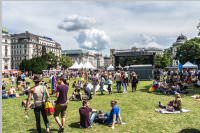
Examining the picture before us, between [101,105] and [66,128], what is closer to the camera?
[66,128]

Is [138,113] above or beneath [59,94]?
beneath

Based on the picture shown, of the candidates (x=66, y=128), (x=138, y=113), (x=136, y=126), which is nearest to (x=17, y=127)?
(x=66, y=128)

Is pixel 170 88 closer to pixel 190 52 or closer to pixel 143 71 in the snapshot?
pixel 143 71

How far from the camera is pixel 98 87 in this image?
22953mm

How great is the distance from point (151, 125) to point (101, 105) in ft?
16.7

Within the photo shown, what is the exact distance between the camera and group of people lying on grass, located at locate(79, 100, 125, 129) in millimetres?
11289

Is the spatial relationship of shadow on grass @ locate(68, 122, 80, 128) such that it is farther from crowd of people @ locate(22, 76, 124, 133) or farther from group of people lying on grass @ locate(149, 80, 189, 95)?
group of people lying on grass @ locate(149, 80, 189, 95)

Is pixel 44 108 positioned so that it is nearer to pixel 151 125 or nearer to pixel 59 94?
pixel 59 94

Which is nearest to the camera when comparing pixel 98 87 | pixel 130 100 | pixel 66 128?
pixel 66 128

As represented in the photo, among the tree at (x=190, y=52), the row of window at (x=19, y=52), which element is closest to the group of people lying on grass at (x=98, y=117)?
the tree at (x=190, y=52)

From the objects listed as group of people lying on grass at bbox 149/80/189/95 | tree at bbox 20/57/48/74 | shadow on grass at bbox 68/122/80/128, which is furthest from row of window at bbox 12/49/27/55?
shadow on grass at bbox 68/122/80/128

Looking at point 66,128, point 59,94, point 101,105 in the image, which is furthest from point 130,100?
point 59,94

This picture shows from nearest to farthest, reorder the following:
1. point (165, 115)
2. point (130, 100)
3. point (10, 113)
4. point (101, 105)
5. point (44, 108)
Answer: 1. point (44, 108)
2. point (165, 115)
3. point (10, 113)
4. point (101, 105)
5. point (130, 100)

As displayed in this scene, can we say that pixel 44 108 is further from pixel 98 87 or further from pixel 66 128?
A: pixel 98 87
